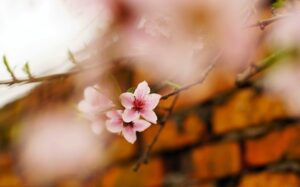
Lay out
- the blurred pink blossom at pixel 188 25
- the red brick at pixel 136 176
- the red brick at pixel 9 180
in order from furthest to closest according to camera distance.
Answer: the red brick at pixel 9 180, the red brick at pixel 136 176, the blurred pink blossom at pixel 188 25

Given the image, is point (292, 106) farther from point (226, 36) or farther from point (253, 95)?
point (226, 36)

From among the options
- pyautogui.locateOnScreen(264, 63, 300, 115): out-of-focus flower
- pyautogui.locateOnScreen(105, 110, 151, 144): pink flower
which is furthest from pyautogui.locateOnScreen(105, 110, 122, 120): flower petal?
pyautogui.locateOnScreen(264, 63, 300, 115): out-of-focus flower

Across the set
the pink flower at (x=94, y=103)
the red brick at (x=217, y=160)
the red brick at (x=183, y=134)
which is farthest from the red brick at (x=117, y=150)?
the pink flower at (x=94, y=103)

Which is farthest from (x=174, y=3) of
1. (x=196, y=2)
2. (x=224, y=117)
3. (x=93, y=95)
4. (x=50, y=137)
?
(x=50, y=137)

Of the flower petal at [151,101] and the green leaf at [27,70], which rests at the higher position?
the green leaf at [27,70]

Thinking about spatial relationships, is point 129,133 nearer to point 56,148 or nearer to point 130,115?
point 130,115

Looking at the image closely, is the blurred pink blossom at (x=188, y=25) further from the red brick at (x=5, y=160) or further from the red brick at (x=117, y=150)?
the red brick at (x=5, y=160)

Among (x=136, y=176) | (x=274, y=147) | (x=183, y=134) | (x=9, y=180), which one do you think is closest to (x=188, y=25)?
(x=274, y=147)
